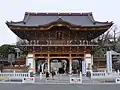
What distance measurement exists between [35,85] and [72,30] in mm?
16536

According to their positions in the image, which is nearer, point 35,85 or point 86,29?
point 35,85

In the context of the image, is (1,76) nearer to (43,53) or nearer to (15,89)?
(15,89)

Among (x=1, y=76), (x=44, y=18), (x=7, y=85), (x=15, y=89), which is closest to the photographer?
(x=15, y=89)

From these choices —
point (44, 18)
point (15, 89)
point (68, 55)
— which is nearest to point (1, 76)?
point (15, 89)

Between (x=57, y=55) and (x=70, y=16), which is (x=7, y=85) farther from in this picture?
(x=70, y=16)

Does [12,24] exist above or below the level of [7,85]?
above

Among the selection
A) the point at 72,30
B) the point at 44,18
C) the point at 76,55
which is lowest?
the point at 76,55

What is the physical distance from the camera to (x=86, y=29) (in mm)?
36406

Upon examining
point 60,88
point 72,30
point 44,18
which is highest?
point 44,18

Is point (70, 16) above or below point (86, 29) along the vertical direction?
above

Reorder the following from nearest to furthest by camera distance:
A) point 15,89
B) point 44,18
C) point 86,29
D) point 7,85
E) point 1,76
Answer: point 15,89 → point 7,85 → point 1,76 → point 86,29 → point 44,18

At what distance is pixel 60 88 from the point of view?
20656mm

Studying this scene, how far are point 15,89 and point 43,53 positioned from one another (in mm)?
17452

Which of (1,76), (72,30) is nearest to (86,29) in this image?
(72,30)
